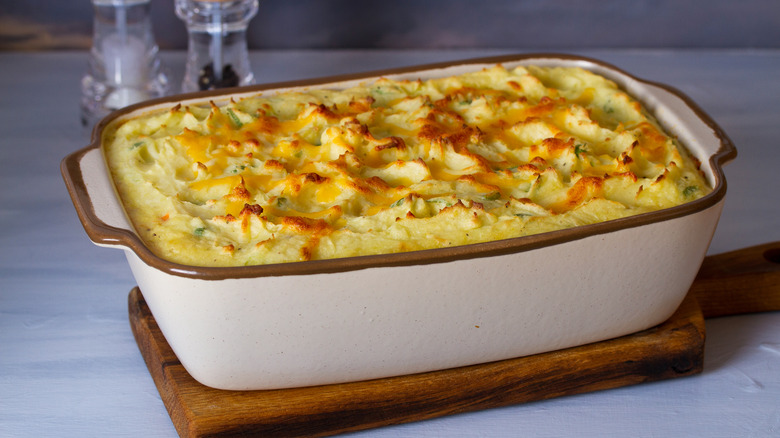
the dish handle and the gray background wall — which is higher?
the dish handle

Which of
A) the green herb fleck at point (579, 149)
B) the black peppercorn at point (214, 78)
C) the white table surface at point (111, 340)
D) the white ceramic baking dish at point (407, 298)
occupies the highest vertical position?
the green herb fleck at point (579, 149)

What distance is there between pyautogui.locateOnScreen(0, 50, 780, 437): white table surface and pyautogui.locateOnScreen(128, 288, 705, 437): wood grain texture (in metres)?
0.03

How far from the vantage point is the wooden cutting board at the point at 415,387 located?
1548 mm

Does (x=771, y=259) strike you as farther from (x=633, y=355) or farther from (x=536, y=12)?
(x=536, y=12)

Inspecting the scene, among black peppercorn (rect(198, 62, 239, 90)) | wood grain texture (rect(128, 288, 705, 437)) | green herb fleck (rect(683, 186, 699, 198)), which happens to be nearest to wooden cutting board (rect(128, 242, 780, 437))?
wood grain texture (rect(128, 288, 705, 437))

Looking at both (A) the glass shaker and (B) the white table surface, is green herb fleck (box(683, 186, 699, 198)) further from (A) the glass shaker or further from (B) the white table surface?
(A) the glass shaker

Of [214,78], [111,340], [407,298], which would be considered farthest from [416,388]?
[214,78]

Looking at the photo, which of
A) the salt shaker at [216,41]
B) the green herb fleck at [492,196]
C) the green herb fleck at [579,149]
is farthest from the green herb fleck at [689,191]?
the salt shaker at [216,41]

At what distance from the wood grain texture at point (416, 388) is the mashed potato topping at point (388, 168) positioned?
245 mm

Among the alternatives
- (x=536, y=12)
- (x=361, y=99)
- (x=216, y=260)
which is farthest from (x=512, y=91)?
(x=536, y=12)

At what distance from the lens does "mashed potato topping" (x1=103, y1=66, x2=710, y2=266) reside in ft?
5.09

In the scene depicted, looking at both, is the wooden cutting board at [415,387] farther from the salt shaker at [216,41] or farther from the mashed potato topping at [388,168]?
the salt shaker at [216,41]

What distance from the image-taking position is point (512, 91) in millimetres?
2133

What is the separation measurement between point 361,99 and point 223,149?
1.18 ft
